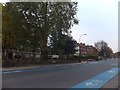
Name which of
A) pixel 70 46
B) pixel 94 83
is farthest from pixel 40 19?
pixel 94 83

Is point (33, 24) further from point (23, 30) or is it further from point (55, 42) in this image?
point (55, 42)

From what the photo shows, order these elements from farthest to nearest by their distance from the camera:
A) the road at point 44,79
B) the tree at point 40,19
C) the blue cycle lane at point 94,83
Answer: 1. the tree at point 40,19
2. the blue cycle lane at point 94,83
3. the road at point 44,79

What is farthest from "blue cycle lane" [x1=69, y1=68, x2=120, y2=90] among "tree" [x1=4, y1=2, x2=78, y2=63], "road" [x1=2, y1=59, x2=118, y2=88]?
"tree" [x1=4, y1=2, x2=78, y2=63]

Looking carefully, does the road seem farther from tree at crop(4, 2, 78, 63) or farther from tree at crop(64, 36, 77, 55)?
tree at crop(64, 36, 77, 55)

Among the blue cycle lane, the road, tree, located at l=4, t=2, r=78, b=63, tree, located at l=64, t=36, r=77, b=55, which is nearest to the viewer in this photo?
the road

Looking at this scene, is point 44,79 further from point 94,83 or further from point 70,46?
point 70,46

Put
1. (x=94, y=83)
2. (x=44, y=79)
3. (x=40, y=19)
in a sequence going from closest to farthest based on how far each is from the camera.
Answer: (x=94, y=83)
(x=44, y=79)
(x=40, y=19)

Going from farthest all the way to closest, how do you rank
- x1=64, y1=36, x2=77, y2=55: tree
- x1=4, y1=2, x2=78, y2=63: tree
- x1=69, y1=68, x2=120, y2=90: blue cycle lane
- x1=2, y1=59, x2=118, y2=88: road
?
1. x1=64, y1=36, x2=77, y2=55: tree
2. x1=4, y1=2, x2=78, y2=63: tree
3. x1=69, y1=68, x2=120, y2=90: blue cycle lane
4. x1=2, y1=59, x2=118, y2=88: road

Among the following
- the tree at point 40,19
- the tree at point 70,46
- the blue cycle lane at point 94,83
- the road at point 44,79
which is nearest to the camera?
the road at point 44,79

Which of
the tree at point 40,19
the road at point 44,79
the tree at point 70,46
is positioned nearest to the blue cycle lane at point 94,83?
the road at point 44,79

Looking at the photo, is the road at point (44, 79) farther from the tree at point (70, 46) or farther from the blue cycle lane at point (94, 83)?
the tree at point (70, 46)

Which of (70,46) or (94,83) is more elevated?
(70,46)

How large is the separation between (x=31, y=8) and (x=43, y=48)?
863cm

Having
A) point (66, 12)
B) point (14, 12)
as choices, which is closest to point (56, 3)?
point (66, 12)
